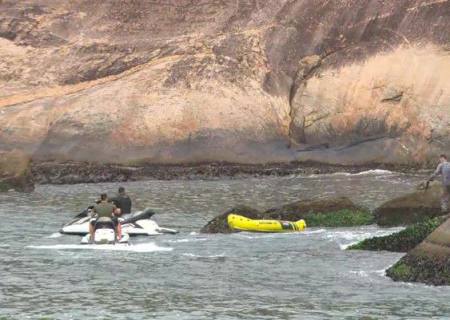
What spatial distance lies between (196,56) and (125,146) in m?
8.57

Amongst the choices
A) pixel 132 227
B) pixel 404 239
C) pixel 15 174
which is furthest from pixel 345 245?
pixel 15 174

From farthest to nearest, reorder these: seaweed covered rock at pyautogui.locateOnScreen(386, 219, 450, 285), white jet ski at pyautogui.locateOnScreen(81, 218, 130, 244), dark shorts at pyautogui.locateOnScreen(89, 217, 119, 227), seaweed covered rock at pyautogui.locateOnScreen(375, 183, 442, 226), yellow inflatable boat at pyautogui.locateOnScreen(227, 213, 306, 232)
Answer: yellow inflatable boat at pyautogui.locateOnScreen(227, 213, 306, 232) → seaweed covered rock at pyautogui.locateOnScreen(375, 183, 442, 226) → dark shorts at pyautogui.locateOnScreen(89, 217, 119, 227) → white jet ski at pyautogui.locateOnScreen(81, 218, 130, 244) → seaweed covered rock at pyautogui.locateOnScreen(386, 219, 450, 285)

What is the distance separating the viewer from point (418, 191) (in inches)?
1634

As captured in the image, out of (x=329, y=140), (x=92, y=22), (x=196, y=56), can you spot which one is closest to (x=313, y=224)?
(x=329, y=140)

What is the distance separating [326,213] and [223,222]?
383 cm

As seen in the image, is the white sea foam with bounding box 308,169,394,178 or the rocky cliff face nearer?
the white sea foam with bounding box 308,169,394,178

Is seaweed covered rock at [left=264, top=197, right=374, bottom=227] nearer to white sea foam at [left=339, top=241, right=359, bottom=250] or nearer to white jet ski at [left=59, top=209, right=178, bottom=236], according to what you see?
white jet ski at [left=59, top=209, right=178, bottom=236]

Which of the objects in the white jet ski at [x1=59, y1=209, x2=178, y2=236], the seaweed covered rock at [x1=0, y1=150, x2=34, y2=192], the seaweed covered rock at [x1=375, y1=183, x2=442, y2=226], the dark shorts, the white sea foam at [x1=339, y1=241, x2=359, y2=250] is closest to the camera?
the white sea foam at [x1=339, y1=241, x2=359, y2=250]

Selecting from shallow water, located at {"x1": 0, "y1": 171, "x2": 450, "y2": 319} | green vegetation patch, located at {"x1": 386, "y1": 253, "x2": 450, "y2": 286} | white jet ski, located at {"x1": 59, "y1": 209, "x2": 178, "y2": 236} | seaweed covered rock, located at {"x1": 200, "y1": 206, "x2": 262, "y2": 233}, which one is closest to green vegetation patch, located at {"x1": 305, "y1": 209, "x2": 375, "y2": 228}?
shallow water, located at {"x1": 0, "y1": 171, "x2": 450, "y2": 319}

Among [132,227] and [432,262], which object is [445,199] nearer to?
[432,262]

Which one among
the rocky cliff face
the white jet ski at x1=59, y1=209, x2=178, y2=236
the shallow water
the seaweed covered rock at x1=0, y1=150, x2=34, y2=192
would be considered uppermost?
the rocky cliff face

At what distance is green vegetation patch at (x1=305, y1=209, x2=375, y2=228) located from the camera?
4209 cm

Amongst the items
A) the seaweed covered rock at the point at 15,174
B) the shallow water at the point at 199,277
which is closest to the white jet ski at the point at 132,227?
the shallow water at the point at 199,277

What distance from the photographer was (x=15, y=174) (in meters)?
60.9
